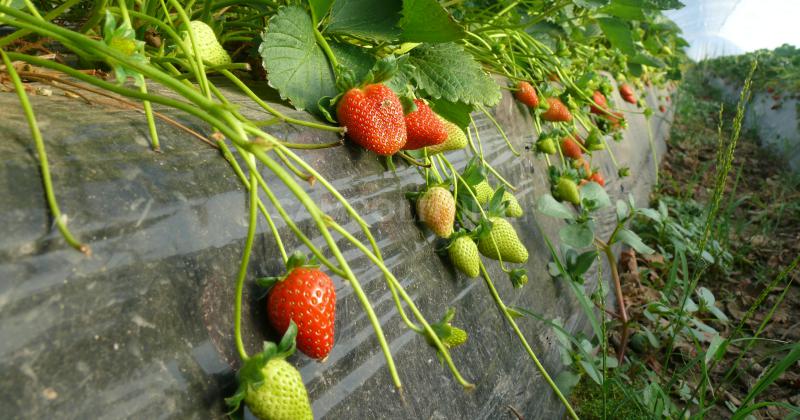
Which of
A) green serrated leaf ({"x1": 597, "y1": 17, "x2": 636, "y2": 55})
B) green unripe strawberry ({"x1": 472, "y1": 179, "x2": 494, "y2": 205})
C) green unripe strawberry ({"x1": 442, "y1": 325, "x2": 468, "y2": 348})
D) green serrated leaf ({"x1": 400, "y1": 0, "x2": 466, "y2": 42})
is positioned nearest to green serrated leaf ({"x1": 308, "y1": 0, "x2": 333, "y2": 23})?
green serrated leaf ({"x1": 400, "y1": 0, "x2": 466, "y2": 42})

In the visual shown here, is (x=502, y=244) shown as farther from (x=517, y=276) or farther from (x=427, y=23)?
(x=427, y=23)

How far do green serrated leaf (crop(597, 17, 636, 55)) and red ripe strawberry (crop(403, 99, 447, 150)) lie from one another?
39.8 inches

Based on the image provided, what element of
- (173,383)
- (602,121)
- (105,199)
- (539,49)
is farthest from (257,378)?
(602,121)

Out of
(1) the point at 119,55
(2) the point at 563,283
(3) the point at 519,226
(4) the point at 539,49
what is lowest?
(2) the point at 563,283

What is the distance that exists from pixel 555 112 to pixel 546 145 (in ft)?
0.46

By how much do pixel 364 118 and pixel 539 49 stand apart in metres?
0.97

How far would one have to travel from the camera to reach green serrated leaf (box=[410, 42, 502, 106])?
2.55 ft

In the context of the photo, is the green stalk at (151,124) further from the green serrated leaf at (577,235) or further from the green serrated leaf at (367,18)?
the green serrated leaf at (577,235)

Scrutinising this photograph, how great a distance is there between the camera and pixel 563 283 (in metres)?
1.09

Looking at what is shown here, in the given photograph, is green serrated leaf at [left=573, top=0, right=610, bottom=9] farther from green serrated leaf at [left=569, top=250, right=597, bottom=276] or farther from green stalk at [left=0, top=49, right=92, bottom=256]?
A: green stalk at [left=0, top=49, right=92, bottom=256]

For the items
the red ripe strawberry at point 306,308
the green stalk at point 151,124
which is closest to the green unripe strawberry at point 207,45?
the green stalk at point 151,124

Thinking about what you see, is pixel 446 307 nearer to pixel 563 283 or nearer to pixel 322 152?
pixel 322 152

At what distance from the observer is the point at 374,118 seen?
2.00 ft

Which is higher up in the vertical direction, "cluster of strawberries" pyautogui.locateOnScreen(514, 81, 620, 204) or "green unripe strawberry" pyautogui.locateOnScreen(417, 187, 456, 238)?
"green unripe strawberry" pyautogui.locateOnScreen(417, 187, 456, 238)
